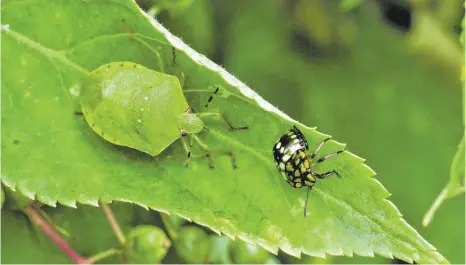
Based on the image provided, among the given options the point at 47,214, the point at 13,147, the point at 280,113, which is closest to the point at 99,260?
the point at 47,214

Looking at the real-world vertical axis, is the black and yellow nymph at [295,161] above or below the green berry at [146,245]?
above

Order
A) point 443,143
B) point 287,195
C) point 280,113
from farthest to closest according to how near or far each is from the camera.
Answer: point 443,143, point 287,195, point 280,113

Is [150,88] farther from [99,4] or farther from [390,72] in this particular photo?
[390,72]

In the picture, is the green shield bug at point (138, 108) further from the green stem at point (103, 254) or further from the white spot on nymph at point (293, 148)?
the green stem at point (103, 254)

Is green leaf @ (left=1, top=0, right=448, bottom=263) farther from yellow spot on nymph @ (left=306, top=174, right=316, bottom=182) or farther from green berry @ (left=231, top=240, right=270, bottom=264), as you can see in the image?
green berry @ (left=231, top=240, right=270, bottom=264)

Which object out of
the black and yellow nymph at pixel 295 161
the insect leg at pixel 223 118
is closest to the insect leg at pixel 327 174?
the black and yellow nymph at pixel 295 161
